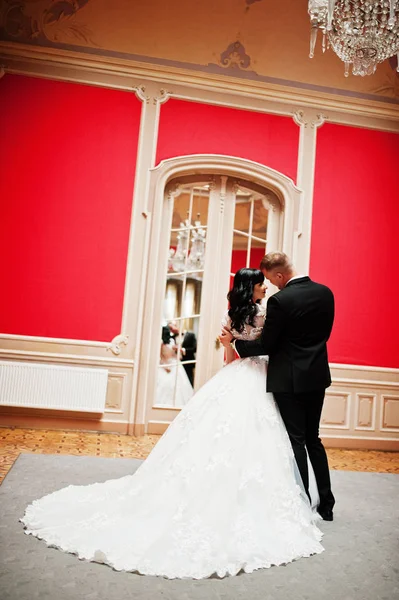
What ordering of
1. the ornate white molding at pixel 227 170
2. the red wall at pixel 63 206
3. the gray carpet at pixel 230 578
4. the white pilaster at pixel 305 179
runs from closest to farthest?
the gray carpet at pixel 230 578 → the red wall at pixel 63 206 → the ornate white molding at pixel 227 170 → the white pilaster at pixel 305 179

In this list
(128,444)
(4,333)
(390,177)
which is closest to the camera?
(128,444)

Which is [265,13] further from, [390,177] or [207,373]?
[207,373]

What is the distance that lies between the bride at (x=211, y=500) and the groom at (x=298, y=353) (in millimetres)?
88

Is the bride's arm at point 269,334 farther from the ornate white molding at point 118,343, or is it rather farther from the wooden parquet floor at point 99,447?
the ornate white molding at point 118,343

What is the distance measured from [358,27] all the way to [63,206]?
137 inches

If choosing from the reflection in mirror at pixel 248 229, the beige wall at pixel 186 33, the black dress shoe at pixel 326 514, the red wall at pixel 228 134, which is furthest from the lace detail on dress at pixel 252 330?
the beige wall at pixel 186 33

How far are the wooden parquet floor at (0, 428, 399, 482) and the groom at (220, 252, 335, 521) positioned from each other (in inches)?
78.1

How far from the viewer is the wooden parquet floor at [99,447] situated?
4.57m

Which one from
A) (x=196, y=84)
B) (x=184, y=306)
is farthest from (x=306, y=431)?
(x=196, y=84)

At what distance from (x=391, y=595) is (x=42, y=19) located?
6208 mm

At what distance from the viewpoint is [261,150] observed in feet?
20.2

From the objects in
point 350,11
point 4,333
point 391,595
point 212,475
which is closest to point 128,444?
point 4,333

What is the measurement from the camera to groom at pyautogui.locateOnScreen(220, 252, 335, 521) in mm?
2900

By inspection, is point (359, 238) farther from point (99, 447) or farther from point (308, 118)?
point (99, 447)
